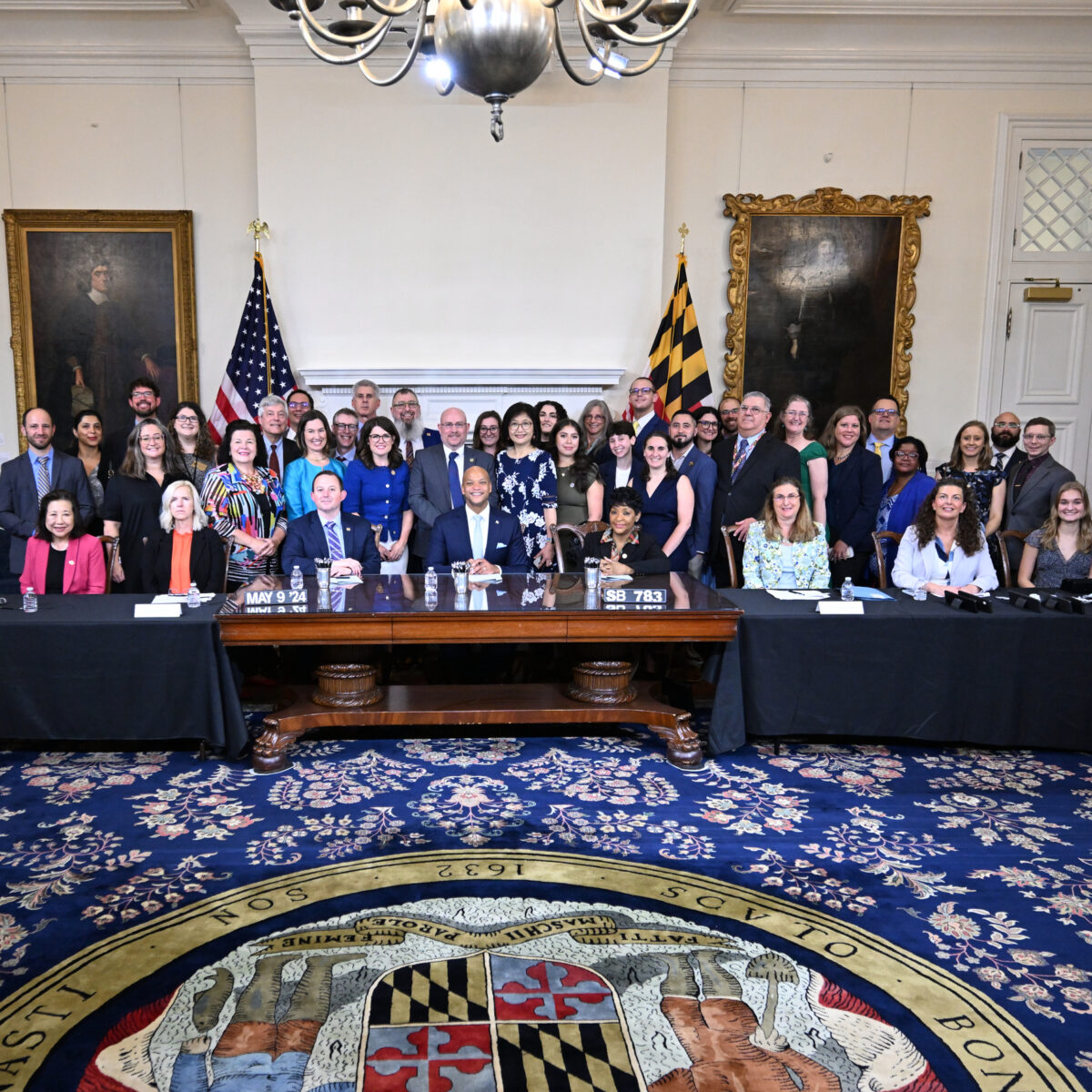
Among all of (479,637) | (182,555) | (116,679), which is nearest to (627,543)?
(479,637)

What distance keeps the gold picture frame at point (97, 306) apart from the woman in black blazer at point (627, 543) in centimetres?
433

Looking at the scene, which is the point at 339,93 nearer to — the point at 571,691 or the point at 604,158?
the point at 604,158

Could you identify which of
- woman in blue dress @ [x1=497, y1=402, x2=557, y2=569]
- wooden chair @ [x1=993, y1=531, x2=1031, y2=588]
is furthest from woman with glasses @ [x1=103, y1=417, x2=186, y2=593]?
wooden chair @ [x1=993, y1=531, x2=1031, y2=588]

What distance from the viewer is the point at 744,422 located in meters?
5.39

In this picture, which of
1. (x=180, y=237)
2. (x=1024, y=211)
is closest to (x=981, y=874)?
(x=1024, y=211)

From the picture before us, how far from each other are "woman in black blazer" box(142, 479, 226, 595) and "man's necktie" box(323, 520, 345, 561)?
0.56m

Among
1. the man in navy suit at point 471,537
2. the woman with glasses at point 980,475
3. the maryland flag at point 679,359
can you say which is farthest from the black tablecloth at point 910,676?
the maryland flag at point 679,359

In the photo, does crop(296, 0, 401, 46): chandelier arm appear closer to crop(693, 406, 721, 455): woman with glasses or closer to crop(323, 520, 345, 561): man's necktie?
crop(323, 520, 345, 561): man's necktie

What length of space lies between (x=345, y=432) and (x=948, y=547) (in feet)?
12.1

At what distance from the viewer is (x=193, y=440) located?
5422mm

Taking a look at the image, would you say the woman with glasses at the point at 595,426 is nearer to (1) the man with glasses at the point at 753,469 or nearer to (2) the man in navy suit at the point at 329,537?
(1) the man with glasses at the point at 753,469

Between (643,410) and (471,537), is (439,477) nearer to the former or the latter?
(471,537)

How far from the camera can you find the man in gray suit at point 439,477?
5.46 meters

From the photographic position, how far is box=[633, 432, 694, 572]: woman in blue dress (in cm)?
527
